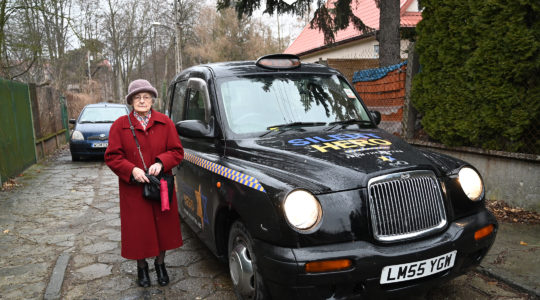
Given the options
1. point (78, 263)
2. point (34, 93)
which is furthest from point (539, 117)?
point (34, 93)

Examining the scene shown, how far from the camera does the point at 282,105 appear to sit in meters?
3.62

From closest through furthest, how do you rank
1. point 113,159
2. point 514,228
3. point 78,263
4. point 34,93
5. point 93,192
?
point 113,159 → point 78,263 → point 514,228 → point 93,192 → point 34,93

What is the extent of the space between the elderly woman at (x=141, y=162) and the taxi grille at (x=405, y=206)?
5.98 ft

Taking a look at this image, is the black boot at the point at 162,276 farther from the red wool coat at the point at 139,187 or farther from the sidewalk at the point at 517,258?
the sidewalk at the point at 517,258

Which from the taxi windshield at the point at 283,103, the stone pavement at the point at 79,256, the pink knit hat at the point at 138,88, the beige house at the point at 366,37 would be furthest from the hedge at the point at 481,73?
the beige house at the point at 366,37

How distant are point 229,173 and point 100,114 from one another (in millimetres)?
10523

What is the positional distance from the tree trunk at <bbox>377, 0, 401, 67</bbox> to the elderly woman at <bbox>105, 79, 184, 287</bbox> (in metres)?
6.92

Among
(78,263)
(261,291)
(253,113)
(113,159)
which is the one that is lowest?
(78,263)

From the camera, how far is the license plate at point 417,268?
237 cm

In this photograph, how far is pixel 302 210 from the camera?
7.75 ft

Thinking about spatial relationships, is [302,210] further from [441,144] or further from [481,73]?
[441,144]

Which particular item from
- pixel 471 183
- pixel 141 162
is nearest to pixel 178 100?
pixel 141 162

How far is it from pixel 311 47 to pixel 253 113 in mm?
27098

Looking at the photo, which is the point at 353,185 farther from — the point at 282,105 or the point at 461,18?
the point at 461,18
